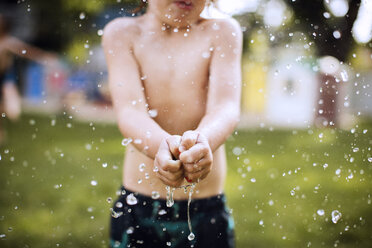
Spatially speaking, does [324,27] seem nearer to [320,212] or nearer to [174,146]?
[320,212]

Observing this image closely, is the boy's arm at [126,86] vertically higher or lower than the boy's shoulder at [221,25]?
lower

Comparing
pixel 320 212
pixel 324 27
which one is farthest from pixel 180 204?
pixel 324 27

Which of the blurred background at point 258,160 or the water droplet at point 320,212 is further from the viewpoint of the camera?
the water droplet at point 320,212

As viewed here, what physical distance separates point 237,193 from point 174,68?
1.88m

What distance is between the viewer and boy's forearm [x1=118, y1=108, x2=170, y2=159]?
1104mm

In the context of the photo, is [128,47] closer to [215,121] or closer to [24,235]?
[215,121]

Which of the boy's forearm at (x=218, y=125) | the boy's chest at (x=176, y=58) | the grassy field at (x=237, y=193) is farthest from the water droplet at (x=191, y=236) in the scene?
the grassy field at (x=237, y=193)

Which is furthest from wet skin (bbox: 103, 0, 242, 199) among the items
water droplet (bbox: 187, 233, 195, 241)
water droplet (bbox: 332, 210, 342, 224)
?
water droplet (bbox: 332, 210, 342, 224)

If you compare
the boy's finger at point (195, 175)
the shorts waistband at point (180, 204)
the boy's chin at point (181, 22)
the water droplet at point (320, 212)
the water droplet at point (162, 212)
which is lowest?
the boy's finger at point (195, 175)

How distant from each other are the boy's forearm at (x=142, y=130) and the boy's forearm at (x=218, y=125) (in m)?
0.11

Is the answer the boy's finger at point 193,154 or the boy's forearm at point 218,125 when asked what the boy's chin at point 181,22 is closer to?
the boy's forearm at point 218,125

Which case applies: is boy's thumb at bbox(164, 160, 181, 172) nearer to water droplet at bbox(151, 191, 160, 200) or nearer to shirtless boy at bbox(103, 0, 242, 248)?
shirtless boy at bbox(103, 0, 242, 248)

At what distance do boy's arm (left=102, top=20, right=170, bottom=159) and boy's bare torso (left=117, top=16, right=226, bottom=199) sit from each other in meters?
0.02

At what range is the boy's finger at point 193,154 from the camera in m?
0.89
